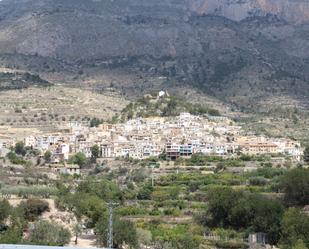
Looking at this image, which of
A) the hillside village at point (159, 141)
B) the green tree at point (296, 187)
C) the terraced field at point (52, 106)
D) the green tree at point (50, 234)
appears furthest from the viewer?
the terraced field at point (52, 106)

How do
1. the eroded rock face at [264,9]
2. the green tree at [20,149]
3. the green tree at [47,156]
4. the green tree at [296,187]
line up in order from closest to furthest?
the green tree at [296,187] < the green tree at [47,156] < the green tree at [20,149] < the eroded rock face at [264,9]

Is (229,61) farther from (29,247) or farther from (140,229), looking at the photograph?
(29,247)

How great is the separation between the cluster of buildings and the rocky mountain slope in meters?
24.3

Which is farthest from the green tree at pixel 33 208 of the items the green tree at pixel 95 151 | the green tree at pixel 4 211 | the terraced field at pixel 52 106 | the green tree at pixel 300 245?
the terraced field at pixel 52 106

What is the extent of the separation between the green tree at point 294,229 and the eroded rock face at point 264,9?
125 meters

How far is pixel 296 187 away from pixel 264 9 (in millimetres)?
121724

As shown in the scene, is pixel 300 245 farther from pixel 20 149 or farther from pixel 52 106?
pixel 52 106

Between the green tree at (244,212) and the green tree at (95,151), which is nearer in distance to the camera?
the green tree at (244,212)

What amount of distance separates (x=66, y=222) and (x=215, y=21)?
109744 mm

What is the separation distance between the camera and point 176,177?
169ft

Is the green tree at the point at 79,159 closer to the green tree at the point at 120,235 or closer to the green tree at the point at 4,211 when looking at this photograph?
the green tree at the point at 4,211

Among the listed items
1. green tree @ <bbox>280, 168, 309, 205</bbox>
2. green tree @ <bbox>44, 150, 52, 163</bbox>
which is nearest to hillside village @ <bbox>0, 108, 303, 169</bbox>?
green tree @ <bbox>44, 150, 52, 163</bbox>

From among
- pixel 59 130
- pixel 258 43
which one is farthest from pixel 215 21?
pixel 59 130

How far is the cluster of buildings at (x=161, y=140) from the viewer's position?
62.1 meters
